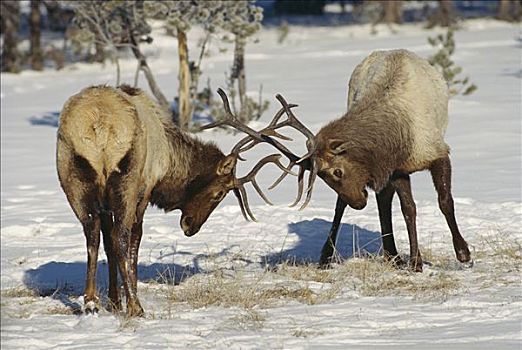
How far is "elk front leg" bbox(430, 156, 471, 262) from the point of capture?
356 inches

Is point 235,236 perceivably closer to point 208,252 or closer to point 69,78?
point 208,252

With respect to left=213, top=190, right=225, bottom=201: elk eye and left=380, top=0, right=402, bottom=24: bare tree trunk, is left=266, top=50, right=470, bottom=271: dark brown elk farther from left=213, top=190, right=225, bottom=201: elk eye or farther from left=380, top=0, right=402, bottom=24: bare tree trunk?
left=380, top=0, right=402, bottom=24: bare tree trunk

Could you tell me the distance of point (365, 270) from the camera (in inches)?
336

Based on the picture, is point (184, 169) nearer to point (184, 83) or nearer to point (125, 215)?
point (125, 215)

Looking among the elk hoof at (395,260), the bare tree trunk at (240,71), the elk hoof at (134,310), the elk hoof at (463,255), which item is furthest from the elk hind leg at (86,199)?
the bare tree trunk at (240,71)

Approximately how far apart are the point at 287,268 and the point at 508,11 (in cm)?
2716

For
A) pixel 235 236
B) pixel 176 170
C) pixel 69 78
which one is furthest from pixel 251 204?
pixel 69 78

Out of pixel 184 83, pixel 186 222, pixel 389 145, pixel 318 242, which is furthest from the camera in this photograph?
pixel 184 83

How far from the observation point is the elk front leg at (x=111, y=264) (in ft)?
25.2

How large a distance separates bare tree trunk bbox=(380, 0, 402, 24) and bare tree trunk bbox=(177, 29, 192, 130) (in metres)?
17.9

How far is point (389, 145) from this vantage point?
28.9 ft

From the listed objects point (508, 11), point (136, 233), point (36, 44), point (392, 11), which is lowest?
point (36, 44)

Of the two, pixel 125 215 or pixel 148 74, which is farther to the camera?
pixel 148 74

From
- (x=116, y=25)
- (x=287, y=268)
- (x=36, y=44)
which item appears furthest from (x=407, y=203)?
(x=36, y=44)
